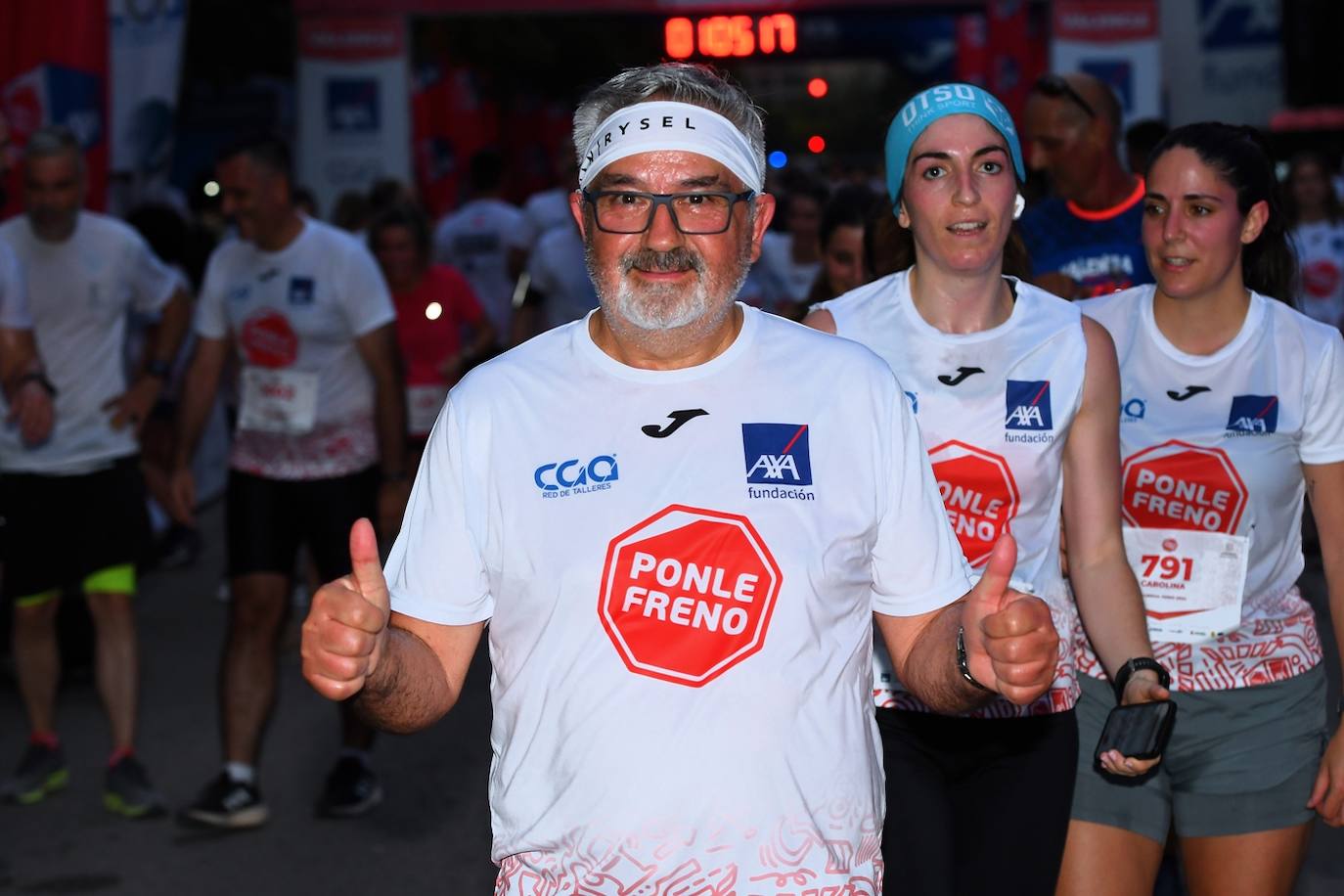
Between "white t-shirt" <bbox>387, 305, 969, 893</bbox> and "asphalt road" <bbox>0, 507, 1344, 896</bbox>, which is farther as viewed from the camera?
"asphalt road" <bbox>0, 507, 1344, 896</bbox>

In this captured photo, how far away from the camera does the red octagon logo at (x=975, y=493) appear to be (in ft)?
11.4

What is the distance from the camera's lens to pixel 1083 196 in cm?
544

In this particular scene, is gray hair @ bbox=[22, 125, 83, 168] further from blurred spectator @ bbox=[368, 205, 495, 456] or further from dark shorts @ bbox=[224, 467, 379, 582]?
blurred spectator @ bbox=[368, 205, 495, 456]

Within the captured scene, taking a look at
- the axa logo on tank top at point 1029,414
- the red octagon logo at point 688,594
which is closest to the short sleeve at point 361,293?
the axa logo on tank top at point 1029,414

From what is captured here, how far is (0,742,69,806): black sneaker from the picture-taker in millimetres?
6426

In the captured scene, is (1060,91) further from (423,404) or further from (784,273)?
(784,273)

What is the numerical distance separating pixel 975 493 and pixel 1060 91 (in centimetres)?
249

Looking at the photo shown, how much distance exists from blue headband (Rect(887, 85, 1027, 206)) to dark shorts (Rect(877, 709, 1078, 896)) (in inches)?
44.8

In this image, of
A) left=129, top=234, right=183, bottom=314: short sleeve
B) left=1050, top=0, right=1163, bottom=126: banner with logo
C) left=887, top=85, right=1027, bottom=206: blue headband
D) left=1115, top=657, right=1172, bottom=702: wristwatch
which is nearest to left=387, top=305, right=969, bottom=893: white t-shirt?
left=1115, top=657, right=1172, bottom=702: wristwatch

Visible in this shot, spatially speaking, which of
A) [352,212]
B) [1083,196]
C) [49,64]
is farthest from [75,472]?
[352,212]

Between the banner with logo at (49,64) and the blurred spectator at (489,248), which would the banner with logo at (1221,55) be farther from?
the banner with logo at (49,64)

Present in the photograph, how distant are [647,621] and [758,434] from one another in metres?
0.33

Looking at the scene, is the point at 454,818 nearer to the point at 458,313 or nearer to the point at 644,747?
the point at 458,313

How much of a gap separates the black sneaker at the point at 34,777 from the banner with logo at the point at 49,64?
265 cm
